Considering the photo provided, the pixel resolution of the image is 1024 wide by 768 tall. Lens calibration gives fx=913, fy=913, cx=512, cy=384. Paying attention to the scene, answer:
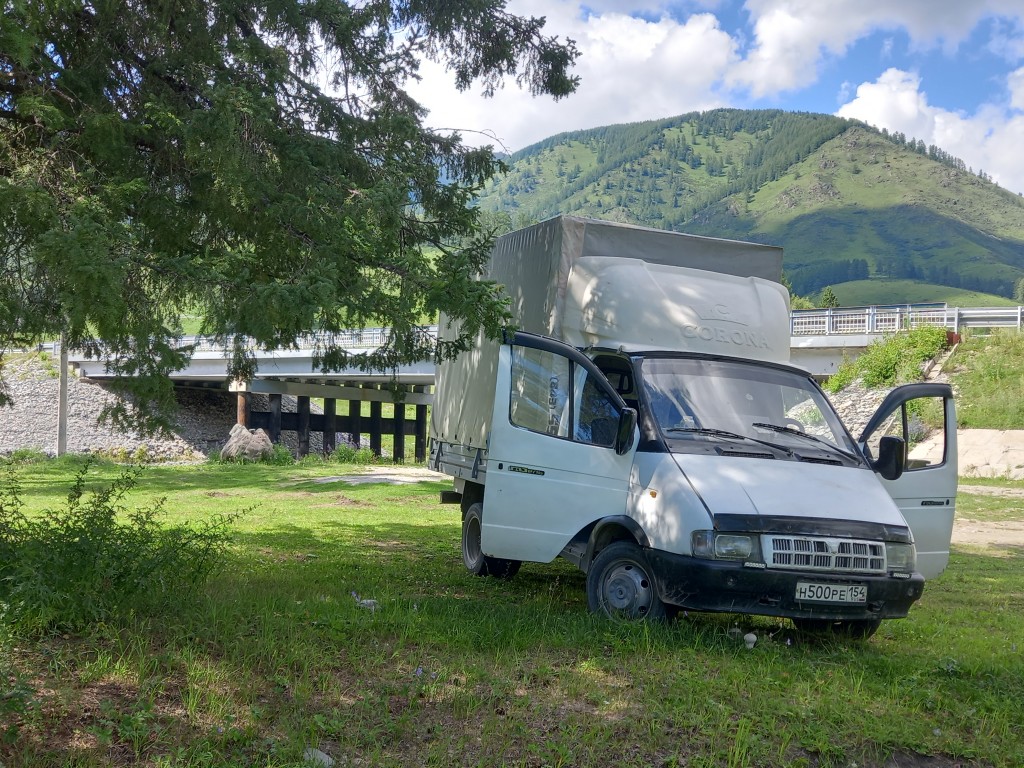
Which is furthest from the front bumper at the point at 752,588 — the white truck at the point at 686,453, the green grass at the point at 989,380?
the green grass at the point at 989,380

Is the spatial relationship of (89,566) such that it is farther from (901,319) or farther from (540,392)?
(901,319)

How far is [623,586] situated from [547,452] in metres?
1.22

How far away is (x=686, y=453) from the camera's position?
6.33 metres

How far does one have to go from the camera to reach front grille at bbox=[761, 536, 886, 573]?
5742 millimetres

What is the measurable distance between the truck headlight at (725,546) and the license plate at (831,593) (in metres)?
0.39

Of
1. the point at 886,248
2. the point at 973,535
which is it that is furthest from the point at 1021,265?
the point at 973,535

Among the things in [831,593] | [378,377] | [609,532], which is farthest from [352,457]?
[831,593]

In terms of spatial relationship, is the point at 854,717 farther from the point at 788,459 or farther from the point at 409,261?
the point at 409,261

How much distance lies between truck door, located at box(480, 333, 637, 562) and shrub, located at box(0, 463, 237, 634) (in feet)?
7.00

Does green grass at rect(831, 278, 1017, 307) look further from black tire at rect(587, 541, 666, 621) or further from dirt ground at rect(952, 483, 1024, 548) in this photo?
black tire at rect(587, 541, 666, 621)

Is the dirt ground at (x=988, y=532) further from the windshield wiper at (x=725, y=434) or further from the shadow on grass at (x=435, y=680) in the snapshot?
the windshield wiper at (x=725, y=434)

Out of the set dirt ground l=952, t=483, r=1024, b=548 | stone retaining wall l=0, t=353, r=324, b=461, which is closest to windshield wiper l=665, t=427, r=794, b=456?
dirt ground l=952, t=483, r=1024, b=548

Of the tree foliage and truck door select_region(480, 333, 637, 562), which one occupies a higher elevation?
the tree foliage

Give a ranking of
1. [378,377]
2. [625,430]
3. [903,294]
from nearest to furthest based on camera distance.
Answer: [625,430]
[378,377]
[903,294]
